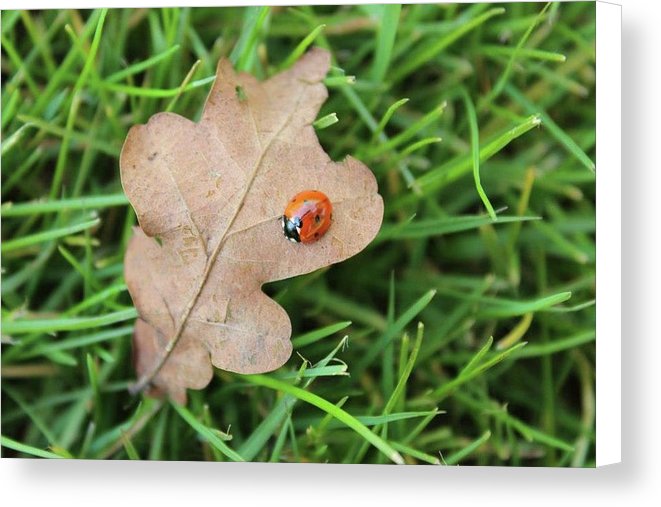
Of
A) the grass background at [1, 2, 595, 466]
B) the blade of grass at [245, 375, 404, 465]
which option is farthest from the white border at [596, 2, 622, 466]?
the blade of grass at [245, 375, 404, 465]

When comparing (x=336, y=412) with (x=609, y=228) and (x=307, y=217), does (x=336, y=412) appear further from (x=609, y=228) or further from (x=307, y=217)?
(x=609, y=228)

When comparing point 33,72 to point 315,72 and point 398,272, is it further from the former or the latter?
point 398,272

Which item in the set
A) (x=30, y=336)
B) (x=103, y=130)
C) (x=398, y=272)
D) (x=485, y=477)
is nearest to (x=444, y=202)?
(x=398, y=272)

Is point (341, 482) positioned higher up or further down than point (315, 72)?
further down

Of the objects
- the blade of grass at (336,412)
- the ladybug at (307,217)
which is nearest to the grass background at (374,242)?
the blade of grass at (336,412)

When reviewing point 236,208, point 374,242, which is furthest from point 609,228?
point 236,208
